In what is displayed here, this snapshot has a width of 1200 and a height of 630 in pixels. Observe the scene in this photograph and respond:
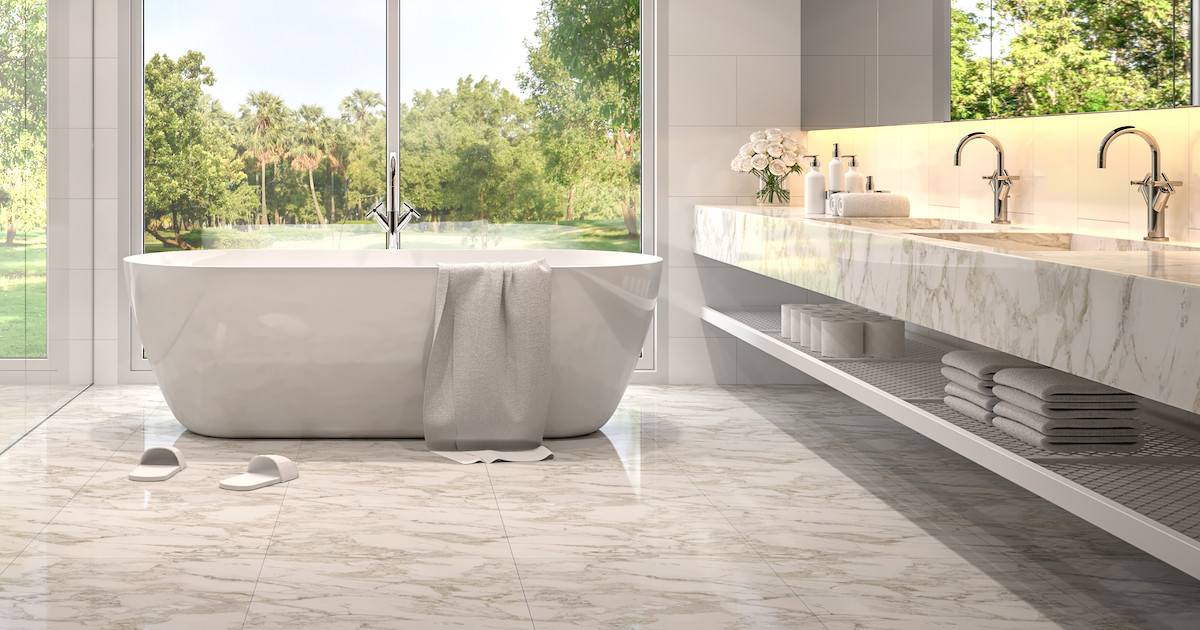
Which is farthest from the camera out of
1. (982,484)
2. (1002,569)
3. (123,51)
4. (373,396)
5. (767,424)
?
(123,51)

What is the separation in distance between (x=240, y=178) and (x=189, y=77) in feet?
1.64

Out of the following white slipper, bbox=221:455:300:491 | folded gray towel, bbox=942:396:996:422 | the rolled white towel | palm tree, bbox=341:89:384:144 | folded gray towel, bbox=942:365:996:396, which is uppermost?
palm tree, bbox=341:89:384:144

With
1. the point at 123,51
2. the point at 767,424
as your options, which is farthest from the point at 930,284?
the point at 123,51

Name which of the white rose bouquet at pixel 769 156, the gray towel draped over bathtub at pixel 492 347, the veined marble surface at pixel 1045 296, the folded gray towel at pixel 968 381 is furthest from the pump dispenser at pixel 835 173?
the folded gray towel at pixel 968 381

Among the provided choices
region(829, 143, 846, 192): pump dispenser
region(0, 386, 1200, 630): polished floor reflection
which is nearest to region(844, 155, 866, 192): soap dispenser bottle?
region(829, 143, 846, 192): pump dispenser

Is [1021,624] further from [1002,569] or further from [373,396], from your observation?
[373,396]

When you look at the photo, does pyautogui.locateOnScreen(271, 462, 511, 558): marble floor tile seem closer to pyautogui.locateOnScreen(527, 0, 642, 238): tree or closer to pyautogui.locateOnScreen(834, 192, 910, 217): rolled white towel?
pyautogui.locateOnScreen(834, 192, 910, 217): rolled white towel

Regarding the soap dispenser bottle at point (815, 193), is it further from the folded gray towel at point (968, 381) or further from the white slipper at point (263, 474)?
the white slipper at point (263, 474)

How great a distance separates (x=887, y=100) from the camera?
4.58 metres

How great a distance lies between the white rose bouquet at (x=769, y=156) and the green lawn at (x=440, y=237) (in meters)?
0.66

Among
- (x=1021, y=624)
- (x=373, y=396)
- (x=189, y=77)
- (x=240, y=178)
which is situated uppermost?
(x=189, y=77)

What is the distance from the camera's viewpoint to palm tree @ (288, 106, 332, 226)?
5277 mm

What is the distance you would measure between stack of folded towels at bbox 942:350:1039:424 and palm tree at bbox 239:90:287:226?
3.33m

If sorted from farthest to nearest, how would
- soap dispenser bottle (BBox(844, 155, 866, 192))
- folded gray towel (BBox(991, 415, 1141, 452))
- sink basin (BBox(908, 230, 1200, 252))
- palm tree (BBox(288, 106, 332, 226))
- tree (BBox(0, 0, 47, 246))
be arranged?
palm tree (BBox(288, 106, 332, 226))
soap dispenser bottle (BBox(844, 155, 866, 192))
tree (BBox(0, 0, 47, 246))
sink basin (BBox(908, 230, 1200, 252))
folded gray towel (BBox(991, 415, 1141, 452))
